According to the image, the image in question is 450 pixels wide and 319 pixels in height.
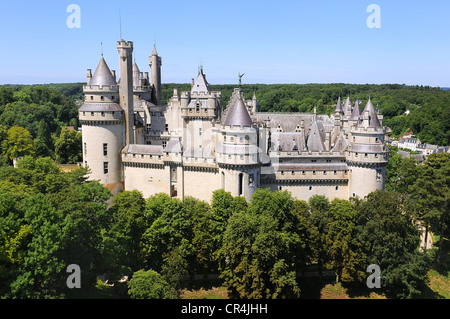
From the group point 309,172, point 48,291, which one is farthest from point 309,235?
point 48,291

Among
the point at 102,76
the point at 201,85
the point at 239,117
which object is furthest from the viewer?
the point at 201,85

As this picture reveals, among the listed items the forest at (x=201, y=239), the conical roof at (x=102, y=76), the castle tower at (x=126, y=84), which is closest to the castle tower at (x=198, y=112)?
the castle tower at (x=126, y=84)

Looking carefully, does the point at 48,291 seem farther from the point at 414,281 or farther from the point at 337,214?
the point at 414,281

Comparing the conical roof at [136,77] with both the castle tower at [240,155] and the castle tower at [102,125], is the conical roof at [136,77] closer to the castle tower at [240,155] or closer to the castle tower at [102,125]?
the castle tower at [102,125]

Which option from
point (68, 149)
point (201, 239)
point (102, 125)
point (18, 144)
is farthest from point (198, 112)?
point (18, 144)

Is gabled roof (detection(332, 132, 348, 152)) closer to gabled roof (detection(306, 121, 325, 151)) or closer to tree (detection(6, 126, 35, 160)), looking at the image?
gabled roof (detection(306, 121, 325, 151))

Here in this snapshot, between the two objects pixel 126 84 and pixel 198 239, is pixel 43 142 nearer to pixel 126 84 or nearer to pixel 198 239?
pixel 126 84
